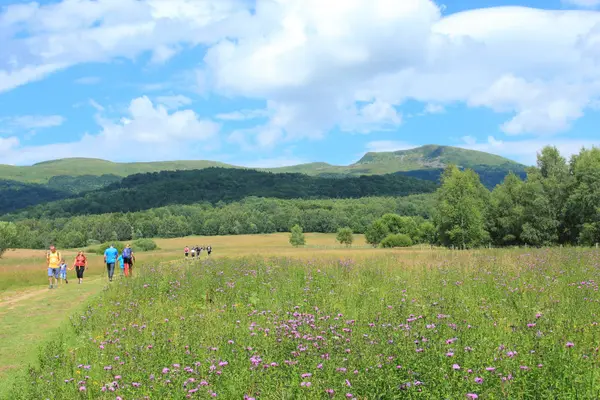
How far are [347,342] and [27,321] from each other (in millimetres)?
11192

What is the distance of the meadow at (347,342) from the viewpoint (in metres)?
5.47

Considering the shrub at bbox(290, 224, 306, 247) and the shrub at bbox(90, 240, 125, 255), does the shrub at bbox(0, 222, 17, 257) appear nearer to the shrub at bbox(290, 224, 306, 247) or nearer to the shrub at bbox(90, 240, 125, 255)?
the shrub at bbox(90, 240, 125, 255)

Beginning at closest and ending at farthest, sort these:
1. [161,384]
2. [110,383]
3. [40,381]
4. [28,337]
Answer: [161,384] < [110,383] < [40,381] < [28,337]

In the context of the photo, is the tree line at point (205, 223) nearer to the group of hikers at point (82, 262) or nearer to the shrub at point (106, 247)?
the shrub at point (106, 247)

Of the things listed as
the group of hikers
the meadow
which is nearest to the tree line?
the group of hikers

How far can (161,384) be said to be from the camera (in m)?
6.09

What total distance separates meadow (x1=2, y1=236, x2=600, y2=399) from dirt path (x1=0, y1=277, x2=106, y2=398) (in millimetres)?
568

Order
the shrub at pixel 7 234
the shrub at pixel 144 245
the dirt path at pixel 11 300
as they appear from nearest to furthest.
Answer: the dirt path at pixel 11 300 → the shrub at pixel 7 234 → the shrub at pixel 144 245

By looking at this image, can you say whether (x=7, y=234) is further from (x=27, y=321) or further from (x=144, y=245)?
(x=27, y=321)

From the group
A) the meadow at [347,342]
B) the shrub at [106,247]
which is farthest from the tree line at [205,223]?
→ the meadow at [347,342]

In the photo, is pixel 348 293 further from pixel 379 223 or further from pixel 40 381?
pixel 379 223

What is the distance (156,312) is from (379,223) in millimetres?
124462

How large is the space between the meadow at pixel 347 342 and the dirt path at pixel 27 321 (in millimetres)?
568

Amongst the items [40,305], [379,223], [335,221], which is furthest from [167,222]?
[40,305]
